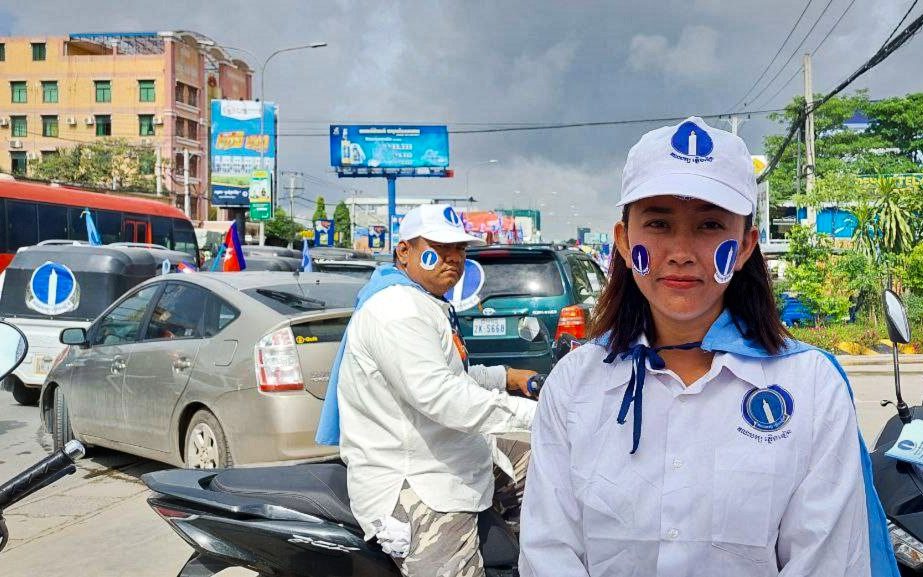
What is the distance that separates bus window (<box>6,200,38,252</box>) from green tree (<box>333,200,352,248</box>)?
220ft

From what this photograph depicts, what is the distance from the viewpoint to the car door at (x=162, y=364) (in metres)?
6.05

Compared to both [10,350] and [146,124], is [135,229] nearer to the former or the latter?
[10,350]

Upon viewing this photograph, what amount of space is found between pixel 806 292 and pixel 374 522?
45.0 feet

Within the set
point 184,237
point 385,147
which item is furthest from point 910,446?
point 385,147

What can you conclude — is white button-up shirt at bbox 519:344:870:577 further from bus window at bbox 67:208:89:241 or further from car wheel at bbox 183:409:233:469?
bus window at bbox 67:208:89:241

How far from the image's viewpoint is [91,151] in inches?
2079

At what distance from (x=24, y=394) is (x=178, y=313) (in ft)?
16.1

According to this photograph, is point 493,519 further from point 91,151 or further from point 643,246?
point 91,151

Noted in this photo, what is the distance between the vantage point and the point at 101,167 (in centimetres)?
5222

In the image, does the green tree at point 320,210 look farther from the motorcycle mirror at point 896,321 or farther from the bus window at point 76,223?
the motorcycle mirror at point 896,321

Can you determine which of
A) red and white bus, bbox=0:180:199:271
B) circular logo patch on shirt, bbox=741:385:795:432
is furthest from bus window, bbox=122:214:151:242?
circular logo patch on shirt, bbox=741:385:795:432

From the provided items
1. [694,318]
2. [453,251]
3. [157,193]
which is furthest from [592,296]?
[157,193]

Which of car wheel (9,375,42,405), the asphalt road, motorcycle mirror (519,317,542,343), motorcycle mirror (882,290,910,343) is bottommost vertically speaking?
the asphalt road

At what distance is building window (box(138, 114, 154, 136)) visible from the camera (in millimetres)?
61250
